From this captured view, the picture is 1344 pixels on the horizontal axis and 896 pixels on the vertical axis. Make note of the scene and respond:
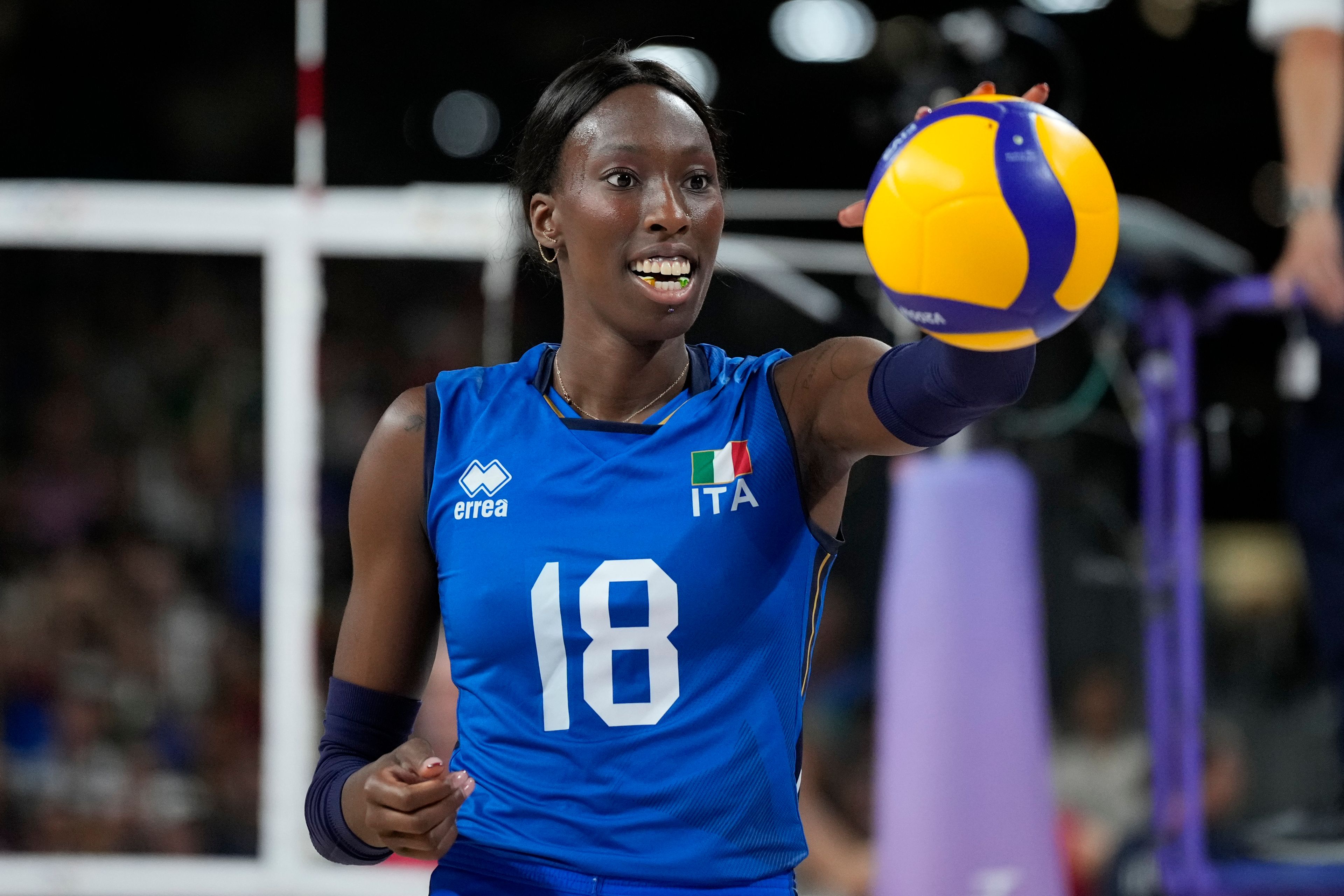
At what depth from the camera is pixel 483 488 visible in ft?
5.59

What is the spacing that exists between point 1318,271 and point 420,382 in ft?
15.5

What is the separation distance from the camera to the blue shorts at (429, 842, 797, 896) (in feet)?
5.13

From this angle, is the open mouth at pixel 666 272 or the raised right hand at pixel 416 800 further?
the open mouth at pixel 666 272

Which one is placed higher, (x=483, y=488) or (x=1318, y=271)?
(x=1318, y=271)

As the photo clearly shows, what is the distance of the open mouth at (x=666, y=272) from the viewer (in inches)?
65.7

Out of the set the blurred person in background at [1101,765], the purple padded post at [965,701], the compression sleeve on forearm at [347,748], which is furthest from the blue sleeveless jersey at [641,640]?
the blurred person in background at [1101,765]

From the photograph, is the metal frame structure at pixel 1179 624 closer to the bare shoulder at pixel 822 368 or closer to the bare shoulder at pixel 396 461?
the bare shoulder at pixel 822 368

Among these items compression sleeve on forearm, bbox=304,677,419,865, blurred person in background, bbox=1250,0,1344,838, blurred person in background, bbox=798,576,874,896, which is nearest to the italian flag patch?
compression sleeve on forearm, bbox=304,677,419,865

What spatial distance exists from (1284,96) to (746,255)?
1348 mm

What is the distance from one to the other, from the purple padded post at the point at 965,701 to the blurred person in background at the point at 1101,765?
197cm

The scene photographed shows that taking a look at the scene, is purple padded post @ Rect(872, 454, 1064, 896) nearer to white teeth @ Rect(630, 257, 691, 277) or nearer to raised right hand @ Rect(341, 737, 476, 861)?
white teeth @ Rect(630, 257, 691, 277)

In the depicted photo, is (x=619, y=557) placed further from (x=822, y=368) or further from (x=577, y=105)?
(x=577, y=105)

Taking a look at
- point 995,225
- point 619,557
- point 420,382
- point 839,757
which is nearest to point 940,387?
point 995,225

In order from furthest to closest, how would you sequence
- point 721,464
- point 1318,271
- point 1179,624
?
point 1179,624 → point 1318,271 → point 721,464
